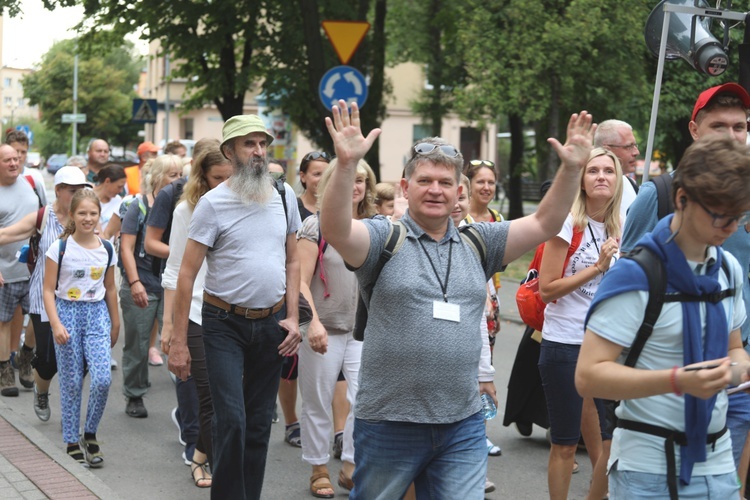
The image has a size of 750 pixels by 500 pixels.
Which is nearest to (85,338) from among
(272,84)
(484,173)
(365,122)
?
(484,173)

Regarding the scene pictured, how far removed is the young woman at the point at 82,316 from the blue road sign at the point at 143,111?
1714 cm

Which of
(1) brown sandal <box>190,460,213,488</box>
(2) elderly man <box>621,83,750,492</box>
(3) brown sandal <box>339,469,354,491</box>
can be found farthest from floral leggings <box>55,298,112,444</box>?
(2) elderly man <box>621,83,750,492</box>

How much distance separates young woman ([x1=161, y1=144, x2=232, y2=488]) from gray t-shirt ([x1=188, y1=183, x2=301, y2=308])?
2.05ft

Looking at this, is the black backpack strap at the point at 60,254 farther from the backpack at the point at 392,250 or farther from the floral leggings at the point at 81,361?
the backpack at the point at 392,250

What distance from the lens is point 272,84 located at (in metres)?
24.7

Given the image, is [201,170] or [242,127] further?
[201,170]

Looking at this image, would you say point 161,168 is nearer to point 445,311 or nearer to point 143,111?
point 445,311

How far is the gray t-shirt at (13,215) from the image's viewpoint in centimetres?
970

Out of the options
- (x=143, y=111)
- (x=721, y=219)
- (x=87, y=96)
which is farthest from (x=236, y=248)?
(x=87, y=96)

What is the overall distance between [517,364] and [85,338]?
289cm

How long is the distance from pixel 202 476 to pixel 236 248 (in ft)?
6.36

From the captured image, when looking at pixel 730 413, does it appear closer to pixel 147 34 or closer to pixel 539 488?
pixel 539 488

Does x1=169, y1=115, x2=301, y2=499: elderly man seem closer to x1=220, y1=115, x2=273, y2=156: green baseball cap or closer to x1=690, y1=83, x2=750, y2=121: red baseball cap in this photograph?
x1=220, y1=115, x2=273, y2=156: green baseball cap

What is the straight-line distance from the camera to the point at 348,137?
3.71 meters
